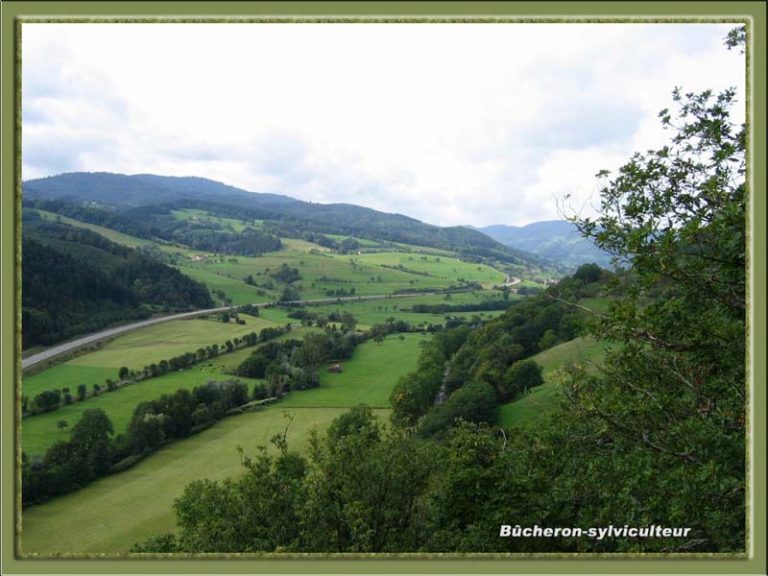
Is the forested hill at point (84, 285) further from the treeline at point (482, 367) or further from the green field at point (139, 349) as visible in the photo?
the treeline at point (482, 367)

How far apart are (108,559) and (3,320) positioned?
10.3ft

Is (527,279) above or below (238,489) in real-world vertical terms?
above

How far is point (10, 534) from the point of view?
5.55 metres

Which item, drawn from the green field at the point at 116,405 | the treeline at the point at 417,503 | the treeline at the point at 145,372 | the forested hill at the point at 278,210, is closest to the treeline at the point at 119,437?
the green field at the point at 116,405

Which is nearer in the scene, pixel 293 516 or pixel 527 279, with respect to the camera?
pixel 293 516

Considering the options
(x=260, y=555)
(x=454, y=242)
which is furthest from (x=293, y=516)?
(x=454, y=242)

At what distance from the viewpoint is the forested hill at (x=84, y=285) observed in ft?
21.8

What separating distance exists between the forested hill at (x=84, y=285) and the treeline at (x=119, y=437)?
1749 mm

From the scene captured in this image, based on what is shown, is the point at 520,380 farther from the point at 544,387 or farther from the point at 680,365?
the point at 680,365

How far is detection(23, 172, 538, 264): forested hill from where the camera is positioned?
20.2 m

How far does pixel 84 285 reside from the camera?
28.5 feet

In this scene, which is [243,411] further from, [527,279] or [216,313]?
[527,279]

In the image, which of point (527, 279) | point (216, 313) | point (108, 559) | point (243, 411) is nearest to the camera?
point (108, 559)

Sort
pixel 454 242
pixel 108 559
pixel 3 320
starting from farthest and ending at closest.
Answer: pixel 454 242 < pixel 3 320 < pixel 108 559
